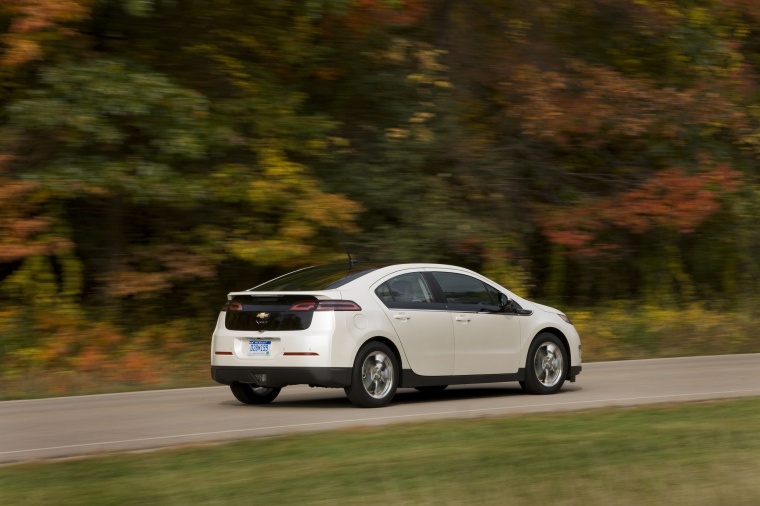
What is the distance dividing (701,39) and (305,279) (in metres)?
14.4

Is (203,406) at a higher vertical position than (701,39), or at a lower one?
lower

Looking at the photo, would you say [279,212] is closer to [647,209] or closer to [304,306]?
[647,209]

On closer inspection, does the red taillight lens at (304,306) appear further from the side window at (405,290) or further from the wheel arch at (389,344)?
the side window at (405,290)

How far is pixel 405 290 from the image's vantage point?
44.2 ft

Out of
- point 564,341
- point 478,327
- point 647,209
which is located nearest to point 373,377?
point 478,327

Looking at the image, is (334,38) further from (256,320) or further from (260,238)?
(256,320)

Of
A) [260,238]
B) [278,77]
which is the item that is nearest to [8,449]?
[260,238]

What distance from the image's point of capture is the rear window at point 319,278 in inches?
509

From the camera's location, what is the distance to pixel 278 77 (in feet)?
70.5

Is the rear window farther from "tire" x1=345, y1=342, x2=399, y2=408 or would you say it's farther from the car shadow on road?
the car shadow on road

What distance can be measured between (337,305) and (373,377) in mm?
883

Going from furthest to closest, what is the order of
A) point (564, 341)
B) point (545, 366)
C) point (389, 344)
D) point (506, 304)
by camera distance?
point (564, 341)
point (545, 366)
point (506, 304)
point (389, 344)

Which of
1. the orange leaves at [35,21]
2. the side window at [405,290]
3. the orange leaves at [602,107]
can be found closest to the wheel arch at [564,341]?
the side window at [405,290]

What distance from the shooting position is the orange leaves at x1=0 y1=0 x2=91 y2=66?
1814cm
